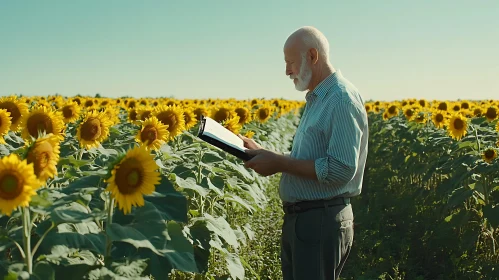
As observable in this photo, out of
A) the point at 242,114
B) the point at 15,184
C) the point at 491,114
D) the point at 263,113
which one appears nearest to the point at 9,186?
the point at 15,184

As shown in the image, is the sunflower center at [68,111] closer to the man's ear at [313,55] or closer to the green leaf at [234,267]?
the green leaf at [234,267]

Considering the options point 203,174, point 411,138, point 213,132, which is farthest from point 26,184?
point 411,138

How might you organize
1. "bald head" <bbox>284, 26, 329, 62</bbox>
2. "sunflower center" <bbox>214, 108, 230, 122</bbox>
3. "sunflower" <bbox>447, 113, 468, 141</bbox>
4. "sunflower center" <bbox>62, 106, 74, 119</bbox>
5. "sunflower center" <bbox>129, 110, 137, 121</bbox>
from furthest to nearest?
"sunflower" <bbox>447, 113, 468, 141</bbox>
"sunflower center" <bbox>214, 108, 230, 122</bbox>
"sunflower center" <bbox>129, 110, 137, 121</bbox>
"sunflower center" <bbox>62, 106, 74, 119</bbox>
"bald head" <bbox>284, 26, 329, 62</bbox>

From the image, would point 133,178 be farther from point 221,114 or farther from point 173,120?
point 221,114

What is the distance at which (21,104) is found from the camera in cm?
541

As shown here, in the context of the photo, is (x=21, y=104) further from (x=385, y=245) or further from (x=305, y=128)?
(x=385, y=245)

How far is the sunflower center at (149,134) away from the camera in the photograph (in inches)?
165

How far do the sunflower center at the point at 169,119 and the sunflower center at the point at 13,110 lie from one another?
1.36m

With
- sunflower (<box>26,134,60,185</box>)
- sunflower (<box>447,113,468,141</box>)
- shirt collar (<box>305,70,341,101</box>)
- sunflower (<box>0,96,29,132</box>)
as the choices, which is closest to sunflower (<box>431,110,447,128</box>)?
sunflower (<box>447,113,468,141</box>)

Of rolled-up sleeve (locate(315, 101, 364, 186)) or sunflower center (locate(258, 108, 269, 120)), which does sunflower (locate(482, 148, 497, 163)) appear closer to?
rolled-up sleeve (locate(315, 101, 364, 186))

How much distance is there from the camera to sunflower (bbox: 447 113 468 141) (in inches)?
305

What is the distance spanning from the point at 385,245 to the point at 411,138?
4141 millimetres

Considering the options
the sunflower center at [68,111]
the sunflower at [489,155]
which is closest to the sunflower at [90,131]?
the sunflower center at [68,111]

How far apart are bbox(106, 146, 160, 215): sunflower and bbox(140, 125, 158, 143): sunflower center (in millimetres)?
1742
